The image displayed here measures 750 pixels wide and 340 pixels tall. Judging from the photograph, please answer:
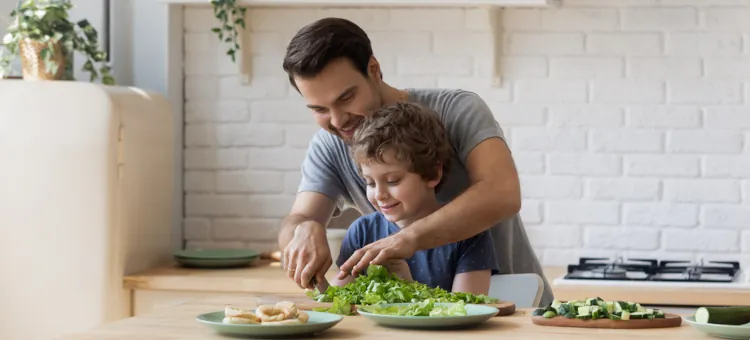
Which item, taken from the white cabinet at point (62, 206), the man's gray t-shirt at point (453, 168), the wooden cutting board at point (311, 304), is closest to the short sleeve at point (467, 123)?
the man's gray t-shirt at point (453, 168)

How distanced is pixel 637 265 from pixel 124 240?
1734mm

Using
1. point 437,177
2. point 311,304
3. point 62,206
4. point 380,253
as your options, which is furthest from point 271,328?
point 62,206

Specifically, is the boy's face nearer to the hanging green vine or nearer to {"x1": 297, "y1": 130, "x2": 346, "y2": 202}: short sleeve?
{"x1": 297, "y1": 130, "x2": 346, "y2": 202}: short sleeve

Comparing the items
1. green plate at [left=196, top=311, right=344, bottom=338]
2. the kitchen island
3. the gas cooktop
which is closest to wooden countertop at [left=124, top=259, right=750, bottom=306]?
the kitchen island

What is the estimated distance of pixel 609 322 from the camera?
201cm

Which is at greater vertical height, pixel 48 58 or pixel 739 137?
pixel 48 58

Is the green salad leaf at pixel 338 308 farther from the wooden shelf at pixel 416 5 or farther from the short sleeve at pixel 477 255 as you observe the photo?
the wooden shelf at pixel 416 5

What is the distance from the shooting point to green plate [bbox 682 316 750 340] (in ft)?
6.13

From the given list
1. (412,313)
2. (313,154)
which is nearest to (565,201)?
(313,154)

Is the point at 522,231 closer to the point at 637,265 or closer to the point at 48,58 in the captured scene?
the point at 637,265

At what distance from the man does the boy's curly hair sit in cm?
8

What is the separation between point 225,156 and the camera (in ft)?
14.4

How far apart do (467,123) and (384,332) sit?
92 centimetres

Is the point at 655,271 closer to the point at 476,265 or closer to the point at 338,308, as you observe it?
the point at 476,265
